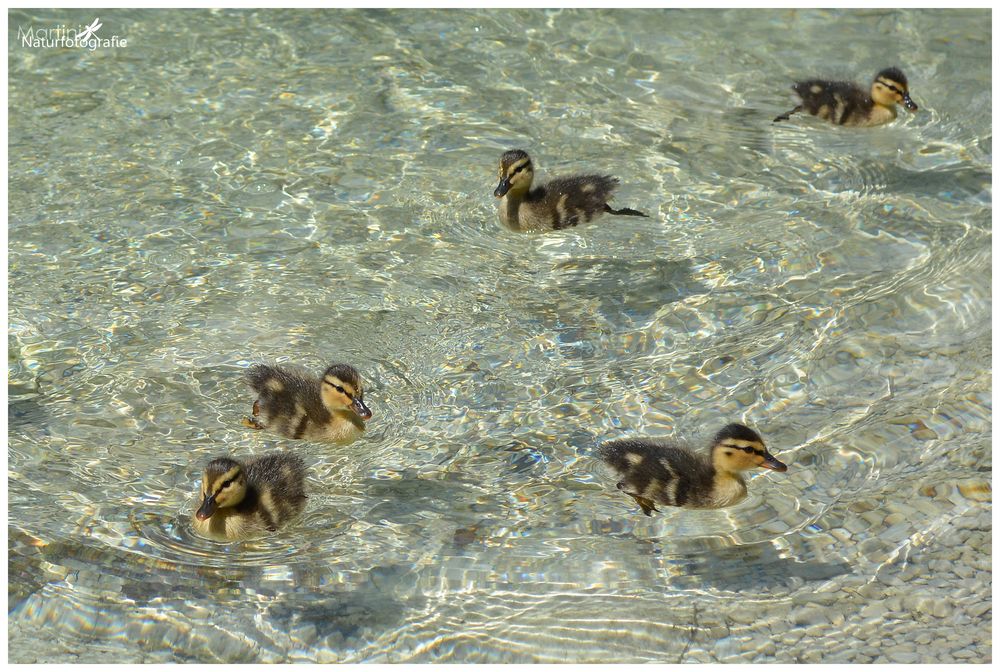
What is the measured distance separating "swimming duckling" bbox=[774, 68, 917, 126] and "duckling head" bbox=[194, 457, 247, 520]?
4.45m

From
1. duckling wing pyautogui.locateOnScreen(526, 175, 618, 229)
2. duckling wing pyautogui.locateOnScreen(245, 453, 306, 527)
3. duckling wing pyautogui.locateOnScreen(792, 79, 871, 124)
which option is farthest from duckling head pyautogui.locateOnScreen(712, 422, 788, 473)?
duckling wing pyautogui.locateOnScreen(792, 79, 871, 124)

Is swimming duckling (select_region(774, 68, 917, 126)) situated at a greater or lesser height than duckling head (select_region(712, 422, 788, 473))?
greater

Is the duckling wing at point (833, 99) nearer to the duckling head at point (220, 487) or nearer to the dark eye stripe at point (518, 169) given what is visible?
the dark eye stripe at point (518, 169)

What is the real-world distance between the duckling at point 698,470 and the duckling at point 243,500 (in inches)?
49.2

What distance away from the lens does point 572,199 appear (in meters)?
6.54

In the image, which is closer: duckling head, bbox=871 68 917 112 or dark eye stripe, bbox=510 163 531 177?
dark eye stripe, bbox=510 163 531 177

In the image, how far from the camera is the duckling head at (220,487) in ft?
14.5

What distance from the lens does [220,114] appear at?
306 inches

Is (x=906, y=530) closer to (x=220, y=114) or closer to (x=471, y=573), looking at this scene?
(x=471, y=573)

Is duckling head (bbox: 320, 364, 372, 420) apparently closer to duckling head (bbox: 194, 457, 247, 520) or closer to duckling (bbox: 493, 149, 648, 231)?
duckling head (bbox: 194, 457, 247, 520)

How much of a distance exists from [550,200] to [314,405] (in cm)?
206

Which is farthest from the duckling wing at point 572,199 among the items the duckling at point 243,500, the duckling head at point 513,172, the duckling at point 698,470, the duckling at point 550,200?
the duckling at point 243,500

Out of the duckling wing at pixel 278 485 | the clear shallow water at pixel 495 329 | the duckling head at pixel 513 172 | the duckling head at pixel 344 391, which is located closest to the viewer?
the clear shallow water at pixel 495 329

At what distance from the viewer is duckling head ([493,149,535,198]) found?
6.45 m
